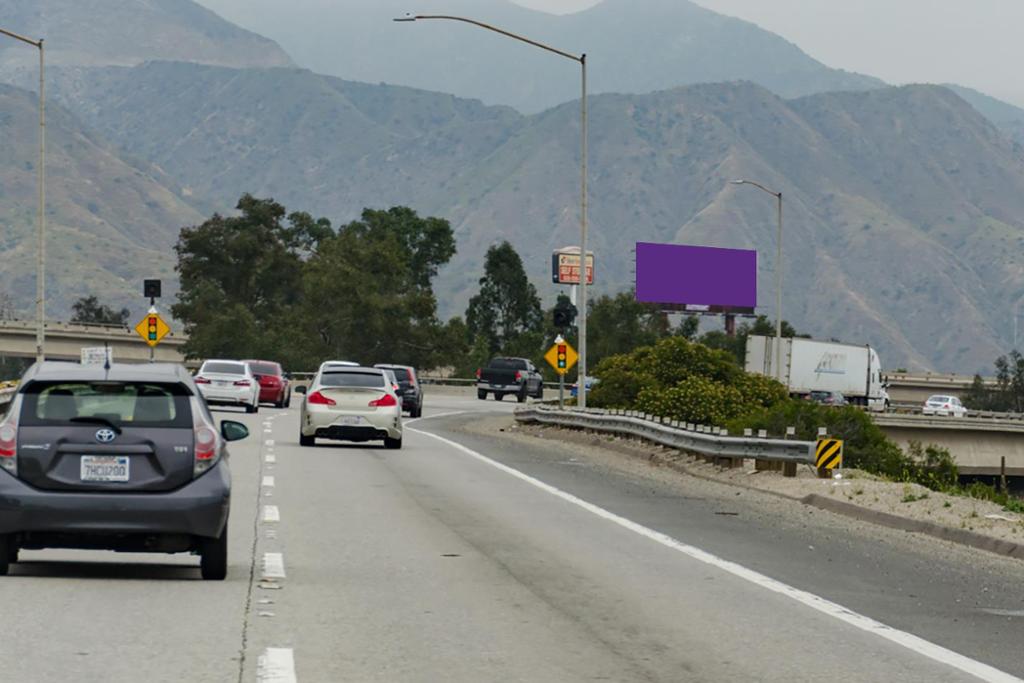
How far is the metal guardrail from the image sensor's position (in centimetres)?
2802

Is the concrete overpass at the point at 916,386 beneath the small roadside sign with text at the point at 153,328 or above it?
beneath

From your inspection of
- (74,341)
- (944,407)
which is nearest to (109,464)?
(944,407)

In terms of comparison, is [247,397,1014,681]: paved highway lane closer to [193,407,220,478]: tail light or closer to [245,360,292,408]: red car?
[193,407,220,478]: tail light

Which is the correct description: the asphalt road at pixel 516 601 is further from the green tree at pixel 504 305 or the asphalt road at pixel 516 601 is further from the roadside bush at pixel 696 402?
the green tree at pixel 504 305

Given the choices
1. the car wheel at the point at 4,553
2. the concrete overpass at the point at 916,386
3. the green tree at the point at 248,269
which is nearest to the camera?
the car wheel at the point at 4,553

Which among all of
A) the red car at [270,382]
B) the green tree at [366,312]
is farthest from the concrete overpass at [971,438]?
the green tree at [366,312]

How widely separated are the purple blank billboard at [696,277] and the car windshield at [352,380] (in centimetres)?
10441

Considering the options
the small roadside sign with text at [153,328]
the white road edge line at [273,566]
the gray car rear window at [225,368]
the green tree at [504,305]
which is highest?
the green tree at [504,305]

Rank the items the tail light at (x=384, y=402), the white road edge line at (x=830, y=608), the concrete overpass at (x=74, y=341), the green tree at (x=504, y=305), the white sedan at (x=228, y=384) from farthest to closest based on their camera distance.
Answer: the green tree at (x=504, y=305) → the concrete overpass at (x=74, y=341) → the white sedan at (x=228, y=384) → the tail light at (x=384, y=402) → the white road edge line at (x=830, y=608)

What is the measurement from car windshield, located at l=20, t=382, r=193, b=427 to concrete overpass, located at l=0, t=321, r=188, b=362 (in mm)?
121289

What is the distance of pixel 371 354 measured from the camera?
130m

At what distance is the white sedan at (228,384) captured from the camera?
4994cm

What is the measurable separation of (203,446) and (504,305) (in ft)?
477

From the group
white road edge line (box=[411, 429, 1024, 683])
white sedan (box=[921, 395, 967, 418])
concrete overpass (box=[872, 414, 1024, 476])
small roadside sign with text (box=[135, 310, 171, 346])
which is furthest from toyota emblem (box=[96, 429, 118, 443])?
white sedan (box=[921, 395, 967, 418])
